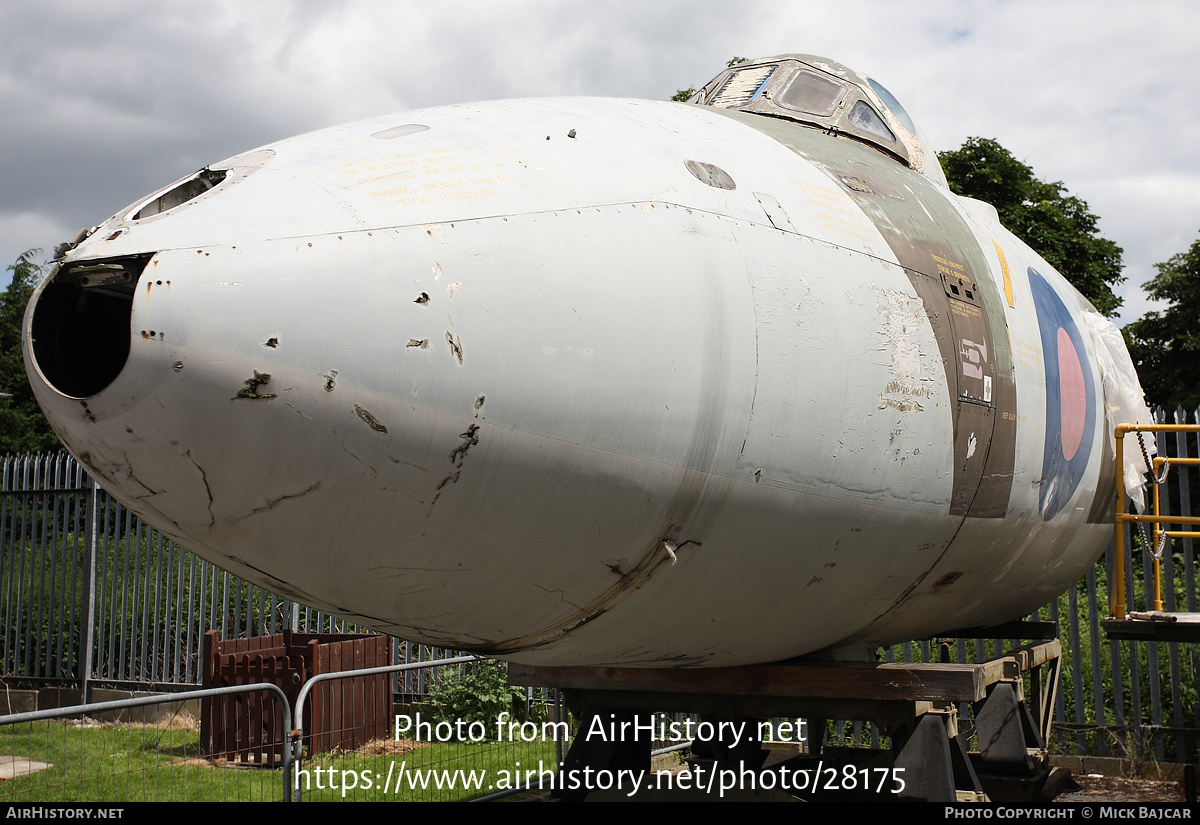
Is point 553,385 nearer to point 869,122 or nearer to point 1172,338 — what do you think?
point 869,122

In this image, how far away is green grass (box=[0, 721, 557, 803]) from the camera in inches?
287

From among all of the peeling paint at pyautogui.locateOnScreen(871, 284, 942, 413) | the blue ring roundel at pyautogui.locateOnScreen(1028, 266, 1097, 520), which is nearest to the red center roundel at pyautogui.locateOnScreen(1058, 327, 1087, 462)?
the blue ring roundel at pyautogui.locateOnScreen(1028, 266, 1097, 520)

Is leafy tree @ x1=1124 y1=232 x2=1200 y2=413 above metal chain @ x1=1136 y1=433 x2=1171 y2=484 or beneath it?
above

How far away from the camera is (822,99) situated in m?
5.19

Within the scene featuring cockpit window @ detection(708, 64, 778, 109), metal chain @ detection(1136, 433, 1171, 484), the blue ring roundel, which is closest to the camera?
the blue ring roundel

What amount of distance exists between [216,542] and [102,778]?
6.27m

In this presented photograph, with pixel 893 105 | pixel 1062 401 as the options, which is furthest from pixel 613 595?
pixel 893 105

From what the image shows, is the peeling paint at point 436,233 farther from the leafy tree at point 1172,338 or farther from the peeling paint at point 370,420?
the leafy tree at point 1172,338

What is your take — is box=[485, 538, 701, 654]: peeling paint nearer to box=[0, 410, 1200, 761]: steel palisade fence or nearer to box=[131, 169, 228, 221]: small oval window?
box=[131, 169, 228, 221]: small oval window

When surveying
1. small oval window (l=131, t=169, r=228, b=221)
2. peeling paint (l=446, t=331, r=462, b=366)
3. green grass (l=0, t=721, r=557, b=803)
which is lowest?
green grass (l=0, t=721, r=557, b=803)

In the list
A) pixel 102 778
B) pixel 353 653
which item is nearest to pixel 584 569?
pixel 102 778

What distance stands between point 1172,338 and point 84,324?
2749 cm

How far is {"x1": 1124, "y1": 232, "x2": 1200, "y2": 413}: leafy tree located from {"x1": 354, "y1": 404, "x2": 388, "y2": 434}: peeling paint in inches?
953

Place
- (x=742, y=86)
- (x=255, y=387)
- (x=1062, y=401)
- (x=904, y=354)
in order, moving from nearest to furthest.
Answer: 1. (x=255, y=387)
2. (x=904, y=354)
3. (x=1062, y=401)
4. (x=742, y=86)
